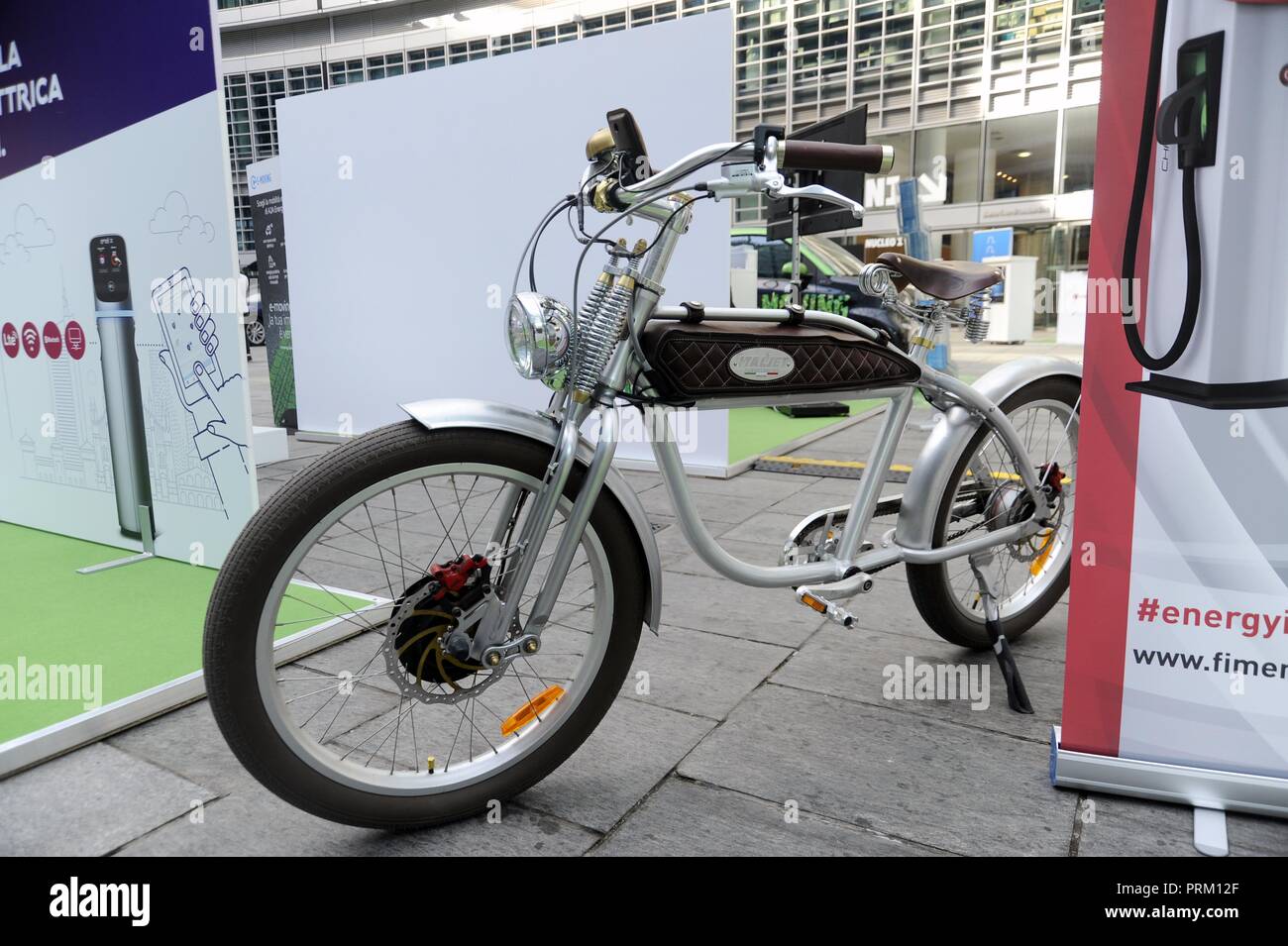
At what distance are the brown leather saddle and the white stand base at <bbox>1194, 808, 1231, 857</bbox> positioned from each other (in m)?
1.27

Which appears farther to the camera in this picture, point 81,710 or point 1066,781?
point 81,710

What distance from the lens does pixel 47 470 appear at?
152 inches

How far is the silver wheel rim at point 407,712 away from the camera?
1.56 m

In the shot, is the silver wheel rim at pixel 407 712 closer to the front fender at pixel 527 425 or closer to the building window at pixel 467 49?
the front fender at pixel 527 425

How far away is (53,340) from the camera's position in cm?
355

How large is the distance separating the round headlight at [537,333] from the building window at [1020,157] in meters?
27.5

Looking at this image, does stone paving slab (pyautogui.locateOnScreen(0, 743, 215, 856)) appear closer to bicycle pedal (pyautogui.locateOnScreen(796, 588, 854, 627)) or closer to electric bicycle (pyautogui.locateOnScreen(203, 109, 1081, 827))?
electric bicycle (pyautogui.locateOnScreen(203, 109, 1081, 827))

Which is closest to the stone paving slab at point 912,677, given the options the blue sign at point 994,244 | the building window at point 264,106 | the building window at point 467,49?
the blue sign at point 994,244

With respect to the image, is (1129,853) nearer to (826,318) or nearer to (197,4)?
(826,318)

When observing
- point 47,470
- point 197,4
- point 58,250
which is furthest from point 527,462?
point 47,470

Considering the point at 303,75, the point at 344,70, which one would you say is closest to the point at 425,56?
the point at 344,70

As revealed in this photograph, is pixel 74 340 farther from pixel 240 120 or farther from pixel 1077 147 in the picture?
pixel 240 120

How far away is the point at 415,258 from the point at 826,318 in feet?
15.3

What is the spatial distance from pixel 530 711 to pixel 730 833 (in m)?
0.47
